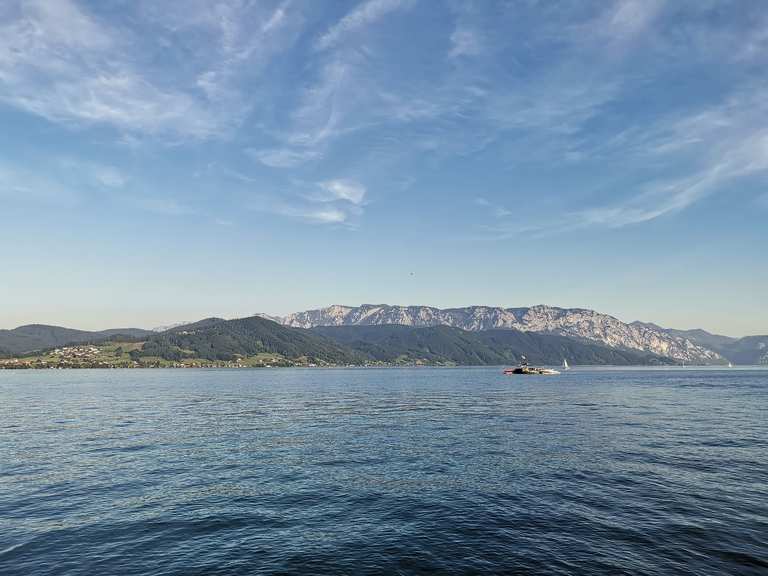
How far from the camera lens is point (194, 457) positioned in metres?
57.2

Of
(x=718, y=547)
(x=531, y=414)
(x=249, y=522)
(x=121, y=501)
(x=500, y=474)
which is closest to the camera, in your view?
(x=718, y=547)

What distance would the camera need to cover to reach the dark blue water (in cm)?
2848

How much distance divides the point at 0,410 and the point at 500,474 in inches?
4721

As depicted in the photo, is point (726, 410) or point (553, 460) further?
point (726, 410)

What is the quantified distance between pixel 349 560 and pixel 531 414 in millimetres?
81455

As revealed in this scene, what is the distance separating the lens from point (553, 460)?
54688mm

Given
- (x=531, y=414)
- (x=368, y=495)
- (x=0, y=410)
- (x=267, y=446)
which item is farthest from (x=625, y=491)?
(x=0, y=410)

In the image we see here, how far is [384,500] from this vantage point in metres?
39.8

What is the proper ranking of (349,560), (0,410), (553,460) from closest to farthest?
(349,560)
(553,460)
(0,410)

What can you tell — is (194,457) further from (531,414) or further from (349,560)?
(531,414)

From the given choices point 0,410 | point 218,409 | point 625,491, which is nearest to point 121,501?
point 625,491

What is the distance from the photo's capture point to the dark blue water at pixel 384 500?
2848cm

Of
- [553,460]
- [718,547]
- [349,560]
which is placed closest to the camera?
[349,560]

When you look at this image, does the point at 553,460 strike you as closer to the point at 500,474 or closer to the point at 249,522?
the point at 500,474
